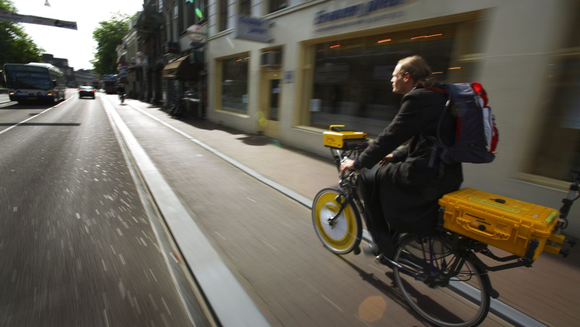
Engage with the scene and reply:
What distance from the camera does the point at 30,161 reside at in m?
6.12

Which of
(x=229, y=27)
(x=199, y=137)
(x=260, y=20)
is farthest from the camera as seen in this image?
(x=229, y=27)

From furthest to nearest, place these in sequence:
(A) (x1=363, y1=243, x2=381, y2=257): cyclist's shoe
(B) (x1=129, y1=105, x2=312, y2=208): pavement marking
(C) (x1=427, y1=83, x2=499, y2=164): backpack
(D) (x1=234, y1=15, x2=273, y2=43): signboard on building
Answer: (D) (x1=234, y1=15, x2=273, y2=43): signboard on building → (B) (x1=129, y1=105, x2=312, y2=208): pavement marking → (A) (x1=363, y1=243, x2=381, y2=257): cyclist's shoe → (C) (x1=427, y1=83, x2=499, y2=164): backpack

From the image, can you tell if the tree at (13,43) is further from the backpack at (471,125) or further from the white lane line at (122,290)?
the backpack at (471,125)

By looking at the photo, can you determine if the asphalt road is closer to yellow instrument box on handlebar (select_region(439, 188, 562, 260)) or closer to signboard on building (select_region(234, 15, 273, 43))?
yellow instrument box on handlebar (select_region(439, 188, 562, 260))

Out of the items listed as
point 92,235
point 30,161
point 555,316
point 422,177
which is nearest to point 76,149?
point 30,161

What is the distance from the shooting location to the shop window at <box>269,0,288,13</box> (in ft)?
30.3

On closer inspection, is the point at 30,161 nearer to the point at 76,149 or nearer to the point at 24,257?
the point at 76,149

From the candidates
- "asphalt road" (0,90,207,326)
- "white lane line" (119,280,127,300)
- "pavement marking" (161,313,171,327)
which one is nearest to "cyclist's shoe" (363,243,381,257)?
"asphalt road" (0,90,207,326)

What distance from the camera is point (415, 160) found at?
1948 mm

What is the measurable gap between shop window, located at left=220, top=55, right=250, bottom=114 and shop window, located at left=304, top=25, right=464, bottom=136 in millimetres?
4311

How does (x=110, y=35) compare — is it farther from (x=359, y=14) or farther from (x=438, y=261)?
(x=438, y=261)

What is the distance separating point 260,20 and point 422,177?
894 cm

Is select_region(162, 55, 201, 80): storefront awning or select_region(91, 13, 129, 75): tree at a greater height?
select_region(91, 13, 129, 75): tree

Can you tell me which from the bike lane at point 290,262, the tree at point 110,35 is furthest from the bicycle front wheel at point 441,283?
the tree at point 110,35
